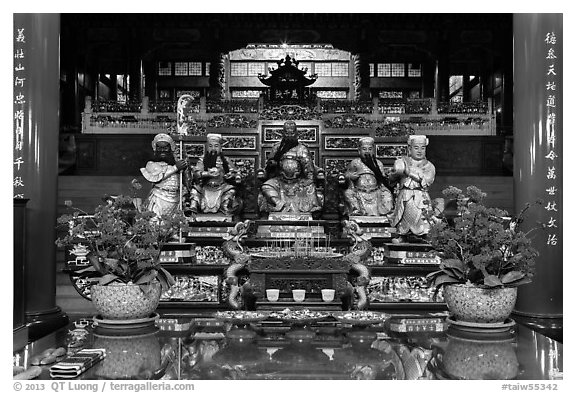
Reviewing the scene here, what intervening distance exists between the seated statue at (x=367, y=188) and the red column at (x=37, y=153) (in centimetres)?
294

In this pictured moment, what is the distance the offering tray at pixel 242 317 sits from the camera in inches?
88.6

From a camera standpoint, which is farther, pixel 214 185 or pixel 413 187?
pixel 214 185

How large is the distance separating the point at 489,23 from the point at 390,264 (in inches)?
249

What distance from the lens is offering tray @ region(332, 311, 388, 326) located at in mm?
2217

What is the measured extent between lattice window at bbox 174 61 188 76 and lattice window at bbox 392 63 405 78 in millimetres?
3726

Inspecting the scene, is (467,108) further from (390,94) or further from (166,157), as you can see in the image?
(166,157)

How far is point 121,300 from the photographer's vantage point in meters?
2.09

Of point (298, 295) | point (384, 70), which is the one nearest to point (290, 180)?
point (298, 295)

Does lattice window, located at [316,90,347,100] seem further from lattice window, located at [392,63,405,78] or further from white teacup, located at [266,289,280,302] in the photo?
white teacup, located at [266,289,280,302]

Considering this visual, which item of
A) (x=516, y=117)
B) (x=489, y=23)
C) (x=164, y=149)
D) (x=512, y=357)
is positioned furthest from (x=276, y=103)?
(x=512, y=357)

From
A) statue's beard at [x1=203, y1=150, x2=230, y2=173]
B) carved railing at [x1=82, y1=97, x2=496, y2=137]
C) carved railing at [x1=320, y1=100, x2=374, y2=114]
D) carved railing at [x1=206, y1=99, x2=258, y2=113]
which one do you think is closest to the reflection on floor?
statue's beard at [x1=203, y1=150, x2=230, y2=173]

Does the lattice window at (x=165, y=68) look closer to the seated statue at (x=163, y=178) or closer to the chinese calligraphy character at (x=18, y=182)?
the seated statue at (x=163, y=178)

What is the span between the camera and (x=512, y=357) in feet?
5.85

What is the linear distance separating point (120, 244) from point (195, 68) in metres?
9.41
